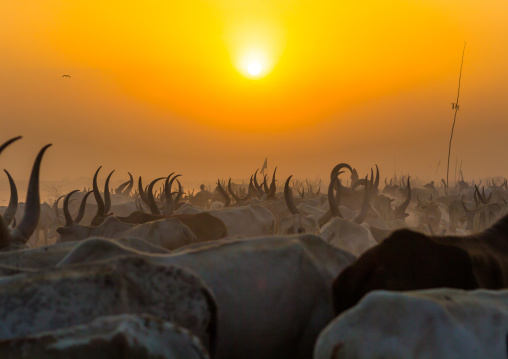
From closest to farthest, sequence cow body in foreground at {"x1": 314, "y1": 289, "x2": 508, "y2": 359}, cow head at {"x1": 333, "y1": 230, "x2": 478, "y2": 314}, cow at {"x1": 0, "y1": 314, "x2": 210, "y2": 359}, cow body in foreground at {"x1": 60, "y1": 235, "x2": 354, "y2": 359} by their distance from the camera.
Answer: cow at {"x1": 0, "y1": 314, "x2": 210, "y2": 359} → cow body in foreground at {"x1": 314, "y1": 289, "x2": 508, "y2": 359} → cow body in foreground at {"x1": 60, "y1": 235, "x2": 354, "y2": 359} → cow head at {"x1": 333, "y1": 230, "x2": 478, "y2": 314}

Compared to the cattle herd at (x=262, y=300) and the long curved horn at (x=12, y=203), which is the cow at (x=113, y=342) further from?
the long curved horn at (x=12, y=203)

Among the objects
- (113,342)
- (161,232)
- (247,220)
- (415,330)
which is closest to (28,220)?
(161,232)

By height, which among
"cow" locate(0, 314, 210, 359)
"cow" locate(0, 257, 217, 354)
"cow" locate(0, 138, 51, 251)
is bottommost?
"cow" locate(0, 314, 210, 359)

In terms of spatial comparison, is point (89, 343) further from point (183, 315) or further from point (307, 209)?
point (307, 209)

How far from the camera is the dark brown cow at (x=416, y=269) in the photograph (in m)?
Result: 2.58

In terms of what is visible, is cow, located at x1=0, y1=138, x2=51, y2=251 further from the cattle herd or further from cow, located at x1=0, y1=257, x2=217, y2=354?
cow, located at x1=0, y1=257, x2=217, y2=354

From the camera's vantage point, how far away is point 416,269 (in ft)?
8.87

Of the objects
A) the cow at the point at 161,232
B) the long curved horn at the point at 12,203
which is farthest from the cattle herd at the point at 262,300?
the long curved horn at the point at 12,203

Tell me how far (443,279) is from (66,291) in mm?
1818

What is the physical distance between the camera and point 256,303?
2541 millimetres

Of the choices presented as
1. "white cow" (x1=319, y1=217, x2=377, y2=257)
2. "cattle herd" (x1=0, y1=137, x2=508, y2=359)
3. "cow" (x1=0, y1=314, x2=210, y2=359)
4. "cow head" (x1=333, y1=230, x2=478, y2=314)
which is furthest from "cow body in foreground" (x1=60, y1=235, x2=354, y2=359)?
"white cow" (x1=319, y1=217, x2=377, y2=257)

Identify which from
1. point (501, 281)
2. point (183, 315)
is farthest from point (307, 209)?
point (183, 315)

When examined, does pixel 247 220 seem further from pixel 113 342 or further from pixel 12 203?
pixel 113 342

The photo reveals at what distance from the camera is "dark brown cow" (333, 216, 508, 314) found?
2.58 metres
